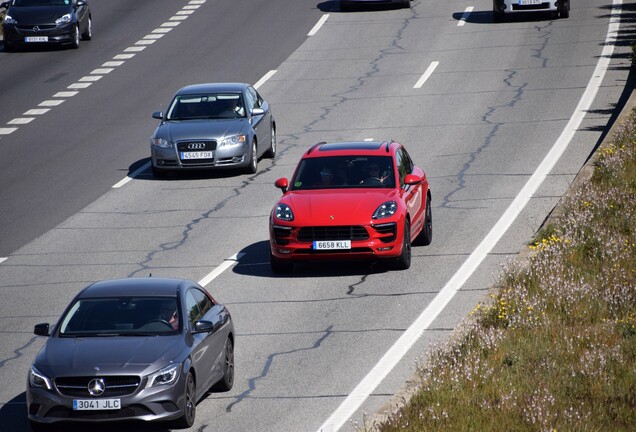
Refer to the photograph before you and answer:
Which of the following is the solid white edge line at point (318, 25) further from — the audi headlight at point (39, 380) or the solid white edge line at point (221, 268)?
the audi headlight at point (39, 380)

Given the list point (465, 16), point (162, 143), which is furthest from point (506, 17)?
point (162, 143)

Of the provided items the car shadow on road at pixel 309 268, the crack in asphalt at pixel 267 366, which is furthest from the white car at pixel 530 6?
the crack in asphalt at pixel 267 366

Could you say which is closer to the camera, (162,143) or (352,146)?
(352,146)

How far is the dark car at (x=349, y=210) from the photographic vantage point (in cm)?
1733

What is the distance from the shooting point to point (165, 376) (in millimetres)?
11234

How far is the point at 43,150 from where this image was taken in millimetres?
28141

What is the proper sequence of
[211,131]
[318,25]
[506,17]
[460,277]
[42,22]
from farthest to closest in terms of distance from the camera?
1. [318,25]
2. [506,17]
3. [42,22]
4. [211,131]
5. [460,277]

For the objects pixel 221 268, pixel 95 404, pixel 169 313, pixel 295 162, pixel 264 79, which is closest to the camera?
pixel 95 404

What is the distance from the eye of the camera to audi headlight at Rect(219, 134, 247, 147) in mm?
25094

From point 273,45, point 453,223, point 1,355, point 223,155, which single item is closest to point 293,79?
point 273,45

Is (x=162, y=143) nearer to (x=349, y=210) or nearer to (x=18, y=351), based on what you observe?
(x=349, y=210)

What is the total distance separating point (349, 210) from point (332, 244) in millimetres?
543

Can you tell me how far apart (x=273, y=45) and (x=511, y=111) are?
36.2ft

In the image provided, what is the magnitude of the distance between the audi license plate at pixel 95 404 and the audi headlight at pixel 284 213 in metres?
Result: 6.90
